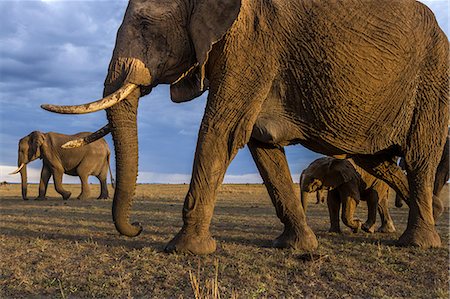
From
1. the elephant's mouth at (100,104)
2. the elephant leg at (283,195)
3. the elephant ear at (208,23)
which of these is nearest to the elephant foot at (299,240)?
the elephant leg at (283,195)

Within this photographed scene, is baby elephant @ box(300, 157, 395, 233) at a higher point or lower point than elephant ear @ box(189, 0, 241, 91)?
lower

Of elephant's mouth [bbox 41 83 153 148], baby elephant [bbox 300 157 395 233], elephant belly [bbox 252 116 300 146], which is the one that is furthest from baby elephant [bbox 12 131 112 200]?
elephant belly [bbox 252 116 300 146]

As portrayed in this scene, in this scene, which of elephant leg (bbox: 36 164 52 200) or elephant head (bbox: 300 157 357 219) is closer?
elephant head (bbox: 300 157 357 219)

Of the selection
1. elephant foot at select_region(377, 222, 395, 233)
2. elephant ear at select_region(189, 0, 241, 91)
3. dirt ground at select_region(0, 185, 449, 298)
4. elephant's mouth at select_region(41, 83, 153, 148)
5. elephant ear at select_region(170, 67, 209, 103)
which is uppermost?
elephant ear at select_region(189, 0, 241, 91)

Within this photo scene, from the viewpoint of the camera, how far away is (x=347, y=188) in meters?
7.77

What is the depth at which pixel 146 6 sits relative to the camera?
555 centimetres

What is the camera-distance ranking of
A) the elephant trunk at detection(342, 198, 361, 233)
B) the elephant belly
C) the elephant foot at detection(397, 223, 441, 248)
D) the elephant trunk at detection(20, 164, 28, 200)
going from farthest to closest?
the elephant trunk at detection(20, 164, 28, 200) < the elephant trunk at detection(342, 198, 361, 233) < the elephant foot at detection(397, 223, 441, 248) < the elephant belly

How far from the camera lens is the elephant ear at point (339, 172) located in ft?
25.5

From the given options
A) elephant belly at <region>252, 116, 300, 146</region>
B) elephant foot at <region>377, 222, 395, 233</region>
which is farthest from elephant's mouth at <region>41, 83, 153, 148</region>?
elephant foot at <region>377, 222, 395, 233</region>

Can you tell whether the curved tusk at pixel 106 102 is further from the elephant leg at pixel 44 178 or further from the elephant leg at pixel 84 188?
the elephant leg at pixel 84 188

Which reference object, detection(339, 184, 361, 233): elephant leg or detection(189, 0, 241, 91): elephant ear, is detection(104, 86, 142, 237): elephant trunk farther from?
detection(339, 184, 361, 233): elephant leg

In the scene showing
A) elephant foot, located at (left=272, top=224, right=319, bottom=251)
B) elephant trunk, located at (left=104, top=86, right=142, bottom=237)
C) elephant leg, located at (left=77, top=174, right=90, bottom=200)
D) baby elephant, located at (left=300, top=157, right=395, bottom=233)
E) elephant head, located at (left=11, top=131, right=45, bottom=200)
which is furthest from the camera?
elephant leg, located at (left=77, top=174, right=90, bottom=200)

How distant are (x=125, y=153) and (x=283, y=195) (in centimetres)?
214

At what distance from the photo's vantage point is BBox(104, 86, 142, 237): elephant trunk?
5.49m
